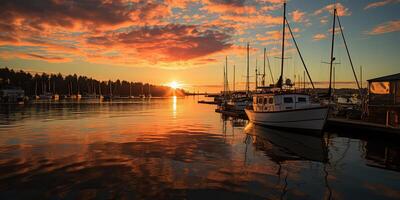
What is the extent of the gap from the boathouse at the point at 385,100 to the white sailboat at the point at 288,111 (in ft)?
16.0

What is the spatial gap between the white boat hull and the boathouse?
4923 mm

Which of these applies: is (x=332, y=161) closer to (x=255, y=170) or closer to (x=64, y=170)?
(x=255, y=170)

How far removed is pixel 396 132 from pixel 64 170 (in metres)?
22.1

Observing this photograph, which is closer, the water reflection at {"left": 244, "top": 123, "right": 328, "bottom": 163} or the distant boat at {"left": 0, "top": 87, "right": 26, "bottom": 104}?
the water reflection at {"left": 244, "top": 123, "right": 328, "bottom": 163}

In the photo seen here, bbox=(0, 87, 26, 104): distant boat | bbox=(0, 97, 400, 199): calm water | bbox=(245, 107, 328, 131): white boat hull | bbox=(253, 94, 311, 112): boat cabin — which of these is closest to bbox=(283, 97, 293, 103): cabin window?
bbox=(253, 94, 311, 112): boat cabin

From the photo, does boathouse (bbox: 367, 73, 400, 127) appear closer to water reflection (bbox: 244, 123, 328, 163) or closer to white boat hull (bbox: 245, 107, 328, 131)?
white boat hull (bbox: 245, 107, 328, 131)

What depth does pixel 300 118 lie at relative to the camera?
80.4ft

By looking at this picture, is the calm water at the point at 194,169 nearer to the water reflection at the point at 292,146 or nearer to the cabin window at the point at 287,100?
the water reflection at the point at 292,146

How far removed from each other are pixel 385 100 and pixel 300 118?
23.9ft

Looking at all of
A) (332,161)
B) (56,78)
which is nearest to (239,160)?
(332,161)

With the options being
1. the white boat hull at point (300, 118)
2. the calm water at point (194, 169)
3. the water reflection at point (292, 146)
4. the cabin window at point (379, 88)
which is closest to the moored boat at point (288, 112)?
the white boat hull at point (300, 118)

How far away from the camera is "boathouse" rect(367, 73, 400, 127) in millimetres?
22094

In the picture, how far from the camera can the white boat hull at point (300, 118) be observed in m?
23.4

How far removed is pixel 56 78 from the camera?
612 ft
